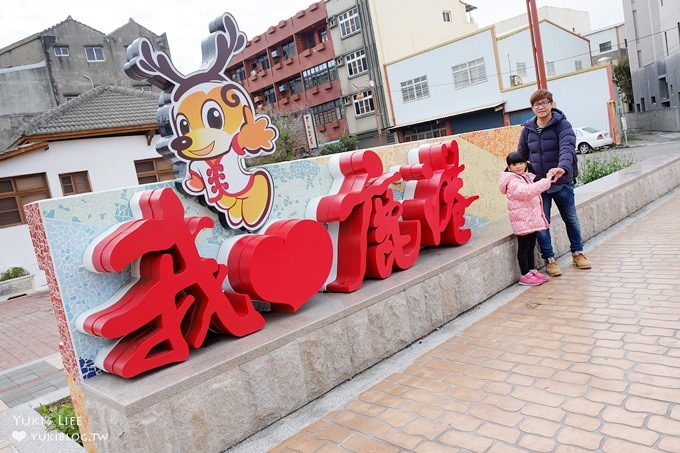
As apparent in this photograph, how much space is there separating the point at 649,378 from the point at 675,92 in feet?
101

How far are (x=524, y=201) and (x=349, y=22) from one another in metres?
31.3

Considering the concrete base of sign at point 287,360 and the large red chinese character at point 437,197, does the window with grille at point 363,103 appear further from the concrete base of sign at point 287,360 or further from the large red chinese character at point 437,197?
the concrete base of sign at point 287,360

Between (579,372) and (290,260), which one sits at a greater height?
(290,260)

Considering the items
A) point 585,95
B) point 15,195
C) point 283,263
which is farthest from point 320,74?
point 283,263

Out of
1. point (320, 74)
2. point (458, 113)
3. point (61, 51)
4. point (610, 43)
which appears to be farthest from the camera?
point (610, 43)

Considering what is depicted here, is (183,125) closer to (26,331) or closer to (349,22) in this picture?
(26,331)

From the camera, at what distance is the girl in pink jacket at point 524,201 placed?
5.30 metres

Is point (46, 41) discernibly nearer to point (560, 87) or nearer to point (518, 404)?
point (560, 87)

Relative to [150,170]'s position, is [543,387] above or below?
below

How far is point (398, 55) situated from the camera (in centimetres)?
3422

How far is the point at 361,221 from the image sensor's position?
4.78 m

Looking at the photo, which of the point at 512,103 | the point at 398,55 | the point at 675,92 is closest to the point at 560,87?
the point at 512,103

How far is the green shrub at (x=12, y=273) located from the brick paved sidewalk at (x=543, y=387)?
13219 millimetres

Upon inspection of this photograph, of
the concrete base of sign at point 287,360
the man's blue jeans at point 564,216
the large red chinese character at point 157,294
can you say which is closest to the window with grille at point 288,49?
the man's blue jeans at point 564,216
